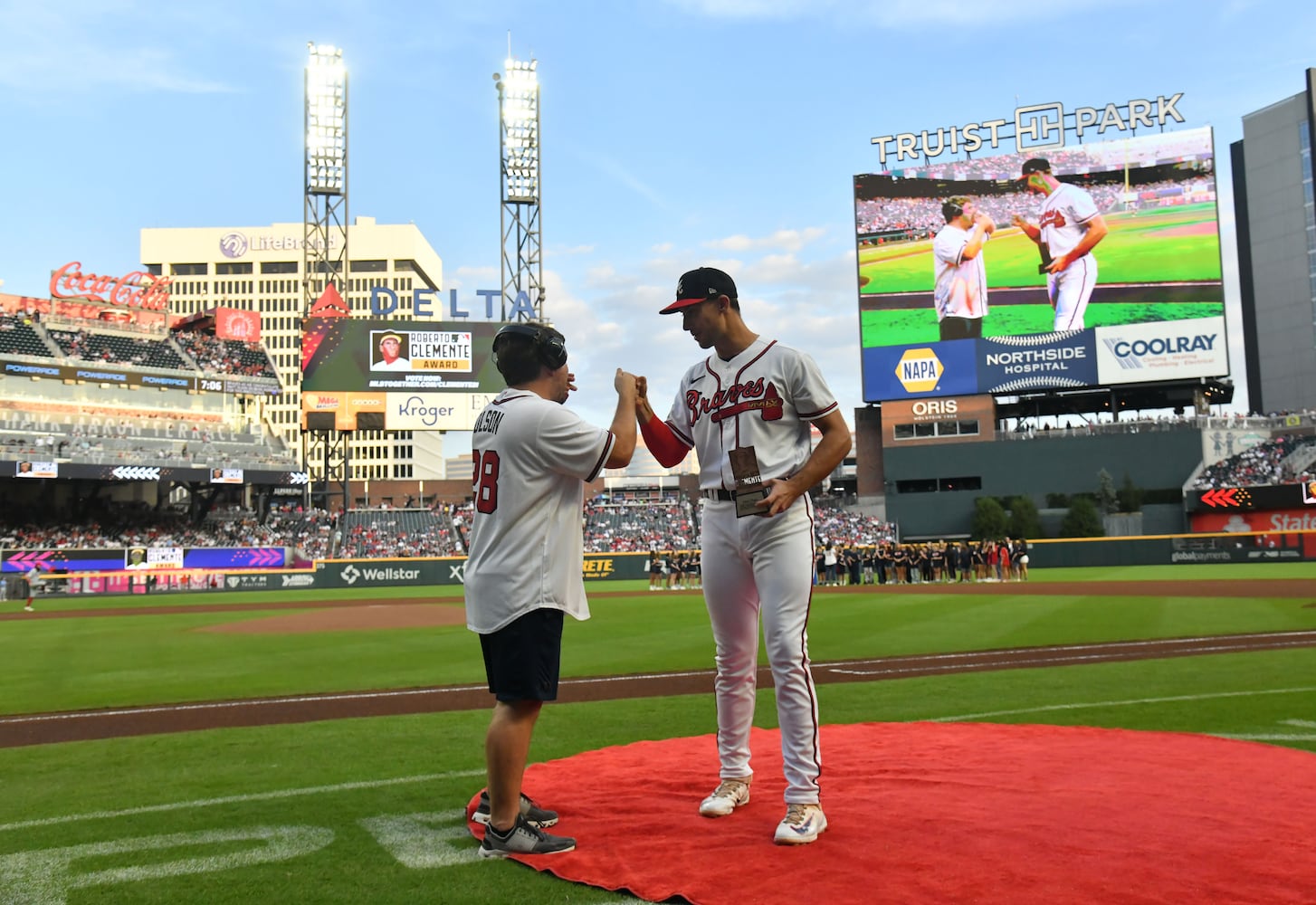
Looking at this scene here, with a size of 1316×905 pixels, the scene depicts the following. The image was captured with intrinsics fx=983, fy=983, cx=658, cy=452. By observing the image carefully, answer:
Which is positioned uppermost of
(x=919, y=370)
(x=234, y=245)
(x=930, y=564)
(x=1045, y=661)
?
(x=234, y=245)

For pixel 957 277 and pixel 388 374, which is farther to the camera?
pixel 957 277

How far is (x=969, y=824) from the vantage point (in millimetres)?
3697

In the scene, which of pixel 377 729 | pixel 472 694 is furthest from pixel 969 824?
pixel 472 694

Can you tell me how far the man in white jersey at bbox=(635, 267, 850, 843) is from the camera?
13.6 feet

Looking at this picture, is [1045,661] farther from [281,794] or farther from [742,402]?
[281,794]

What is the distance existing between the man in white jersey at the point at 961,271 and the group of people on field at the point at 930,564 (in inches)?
830

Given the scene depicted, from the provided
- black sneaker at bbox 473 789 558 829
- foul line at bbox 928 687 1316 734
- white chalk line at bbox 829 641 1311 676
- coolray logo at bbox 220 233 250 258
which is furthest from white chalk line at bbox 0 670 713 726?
coolray logo at bbox 220 233 250 258

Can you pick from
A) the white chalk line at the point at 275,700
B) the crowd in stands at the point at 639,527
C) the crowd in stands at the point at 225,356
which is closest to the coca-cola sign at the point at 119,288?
the crowd in stands at the point at 225,356

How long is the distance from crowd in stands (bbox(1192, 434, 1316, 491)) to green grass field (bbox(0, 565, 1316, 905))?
3599 centimetres

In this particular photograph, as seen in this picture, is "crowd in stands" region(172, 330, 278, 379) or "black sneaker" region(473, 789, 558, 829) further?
"crowd in stands" region(172, 330, 278, 379)

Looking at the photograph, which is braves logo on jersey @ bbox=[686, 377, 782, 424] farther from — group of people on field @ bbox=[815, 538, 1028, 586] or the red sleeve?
group of people on field @ bbox=[815, 538, 1028, 586]

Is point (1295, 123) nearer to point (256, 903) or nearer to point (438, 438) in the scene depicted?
point (256, 903)

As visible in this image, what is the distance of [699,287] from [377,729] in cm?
424

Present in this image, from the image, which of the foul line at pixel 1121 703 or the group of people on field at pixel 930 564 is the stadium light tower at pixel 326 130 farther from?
the foul line at pixel 1121 703
